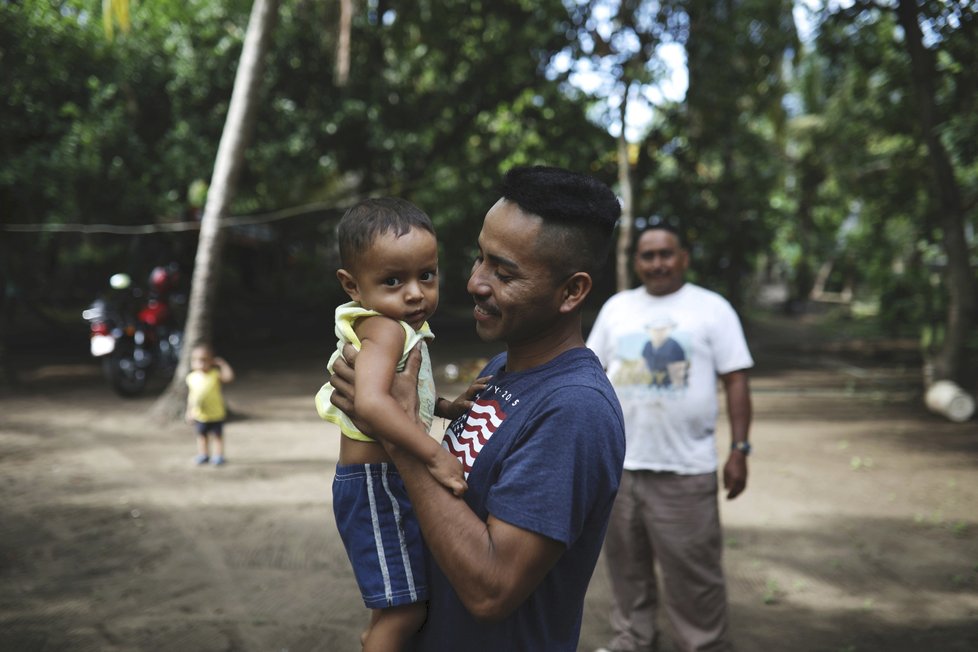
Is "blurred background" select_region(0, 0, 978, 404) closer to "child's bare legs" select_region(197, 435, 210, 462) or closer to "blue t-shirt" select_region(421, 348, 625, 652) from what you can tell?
"child's bare legs" select_region(197, 435, 210, 462)

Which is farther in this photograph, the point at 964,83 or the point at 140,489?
the point at 964,83

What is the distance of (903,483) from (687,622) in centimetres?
442

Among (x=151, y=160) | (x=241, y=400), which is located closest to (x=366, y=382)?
(x=241, y=400)

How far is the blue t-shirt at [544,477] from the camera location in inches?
55.6

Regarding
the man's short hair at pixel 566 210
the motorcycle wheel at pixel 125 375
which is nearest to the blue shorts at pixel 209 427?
the motorcycle wheel at pixel 125 375

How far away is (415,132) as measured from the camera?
14.0 metres

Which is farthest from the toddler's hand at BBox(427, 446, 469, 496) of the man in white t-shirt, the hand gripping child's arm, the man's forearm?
the man's forearm

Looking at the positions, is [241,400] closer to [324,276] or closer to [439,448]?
[324,276]

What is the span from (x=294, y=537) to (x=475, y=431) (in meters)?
4.26

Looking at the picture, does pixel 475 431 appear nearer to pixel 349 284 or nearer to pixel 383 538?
pixel 383 538

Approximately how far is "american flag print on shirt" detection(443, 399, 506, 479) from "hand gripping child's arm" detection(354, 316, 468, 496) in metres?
0.14

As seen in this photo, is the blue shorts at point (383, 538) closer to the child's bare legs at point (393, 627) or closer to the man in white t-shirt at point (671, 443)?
the child's bare legs at point (393, 627)

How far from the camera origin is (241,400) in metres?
10.6

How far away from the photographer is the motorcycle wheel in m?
10.3
